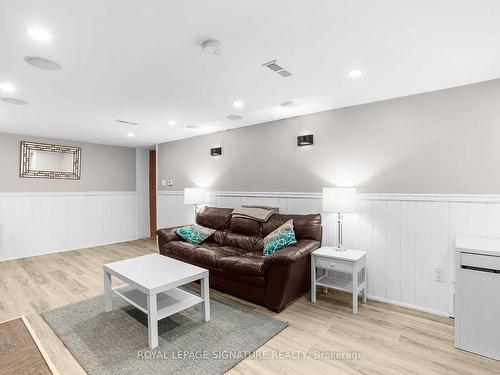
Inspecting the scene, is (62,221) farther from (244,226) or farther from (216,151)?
(244,226)

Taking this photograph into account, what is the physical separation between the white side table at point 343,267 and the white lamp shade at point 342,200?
47 centimetres

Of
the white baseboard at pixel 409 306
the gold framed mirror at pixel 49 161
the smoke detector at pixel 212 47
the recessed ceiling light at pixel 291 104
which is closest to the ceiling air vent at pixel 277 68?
the smoke detector at pixel 212 47

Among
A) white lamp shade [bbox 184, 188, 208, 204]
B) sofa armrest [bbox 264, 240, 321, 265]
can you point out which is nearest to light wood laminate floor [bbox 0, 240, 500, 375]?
sofa armrest [bbox 264, 240, 321, 265]

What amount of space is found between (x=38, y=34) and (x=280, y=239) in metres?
2.73

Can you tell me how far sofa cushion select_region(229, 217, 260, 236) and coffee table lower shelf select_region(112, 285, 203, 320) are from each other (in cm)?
132

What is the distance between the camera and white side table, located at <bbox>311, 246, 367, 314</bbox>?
2691mm

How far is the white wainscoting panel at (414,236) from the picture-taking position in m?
2.54

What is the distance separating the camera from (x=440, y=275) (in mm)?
2674

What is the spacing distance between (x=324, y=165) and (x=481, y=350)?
2.24 meters

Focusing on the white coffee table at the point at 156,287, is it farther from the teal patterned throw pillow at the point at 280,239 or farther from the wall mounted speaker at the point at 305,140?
the wall mounted speaker at the point at 305,140

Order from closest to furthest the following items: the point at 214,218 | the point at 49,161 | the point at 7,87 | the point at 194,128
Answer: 1. the point at 7,87
2. the point at 214,218
3. the point at 194,128
4. the point at 49,161

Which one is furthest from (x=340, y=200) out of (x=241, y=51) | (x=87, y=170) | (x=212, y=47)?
(x=87, y=170)

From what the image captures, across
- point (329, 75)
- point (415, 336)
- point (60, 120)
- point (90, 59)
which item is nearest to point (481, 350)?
point (415, 336)

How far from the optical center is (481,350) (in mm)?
2029
